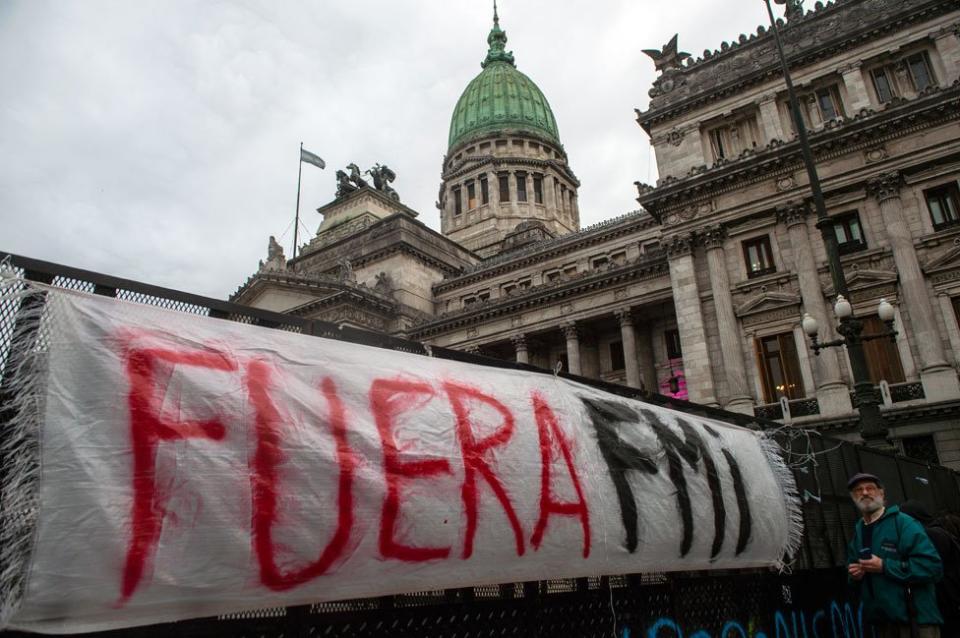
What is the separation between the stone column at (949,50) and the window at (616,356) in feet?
63.4

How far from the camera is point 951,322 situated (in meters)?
22.5

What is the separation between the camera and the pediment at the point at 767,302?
83.8ft

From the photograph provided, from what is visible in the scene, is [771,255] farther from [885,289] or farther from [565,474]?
[565,474]

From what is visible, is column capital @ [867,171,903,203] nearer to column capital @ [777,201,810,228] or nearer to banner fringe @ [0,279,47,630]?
column capital @ [777,201,810,228]

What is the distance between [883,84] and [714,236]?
9.12 meters

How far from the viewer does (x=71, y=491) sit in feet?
8.62

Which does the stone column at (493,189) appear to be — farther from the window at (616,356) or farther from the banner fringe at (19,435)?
the banner fringe at (19,435)

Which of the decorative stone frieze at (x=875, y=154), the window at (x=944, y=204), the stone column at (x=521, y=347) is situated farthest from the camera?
the stone column at (x=521, y=347)

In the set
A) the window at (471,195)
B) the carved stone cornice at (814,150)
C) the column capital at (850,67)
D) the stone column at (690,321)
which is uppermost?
the window at (471,195)

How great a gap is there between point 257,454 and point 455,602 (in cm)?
155

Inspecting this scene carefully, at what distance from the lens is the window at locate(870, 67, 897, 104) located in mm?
26422

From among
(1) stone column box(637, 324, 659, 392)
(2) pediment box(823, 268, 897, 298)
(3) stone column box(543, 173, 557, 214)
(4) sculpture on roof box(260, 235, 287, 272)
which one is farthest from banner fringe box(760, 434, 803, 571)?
(3) stone column box(543, 173, 557, 214)

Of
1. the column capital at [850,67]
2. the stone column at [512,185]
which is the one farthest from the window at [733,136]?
the stone column at [512,185]


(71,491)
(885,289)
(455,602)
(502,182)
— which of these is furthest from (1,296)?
(502,182)
